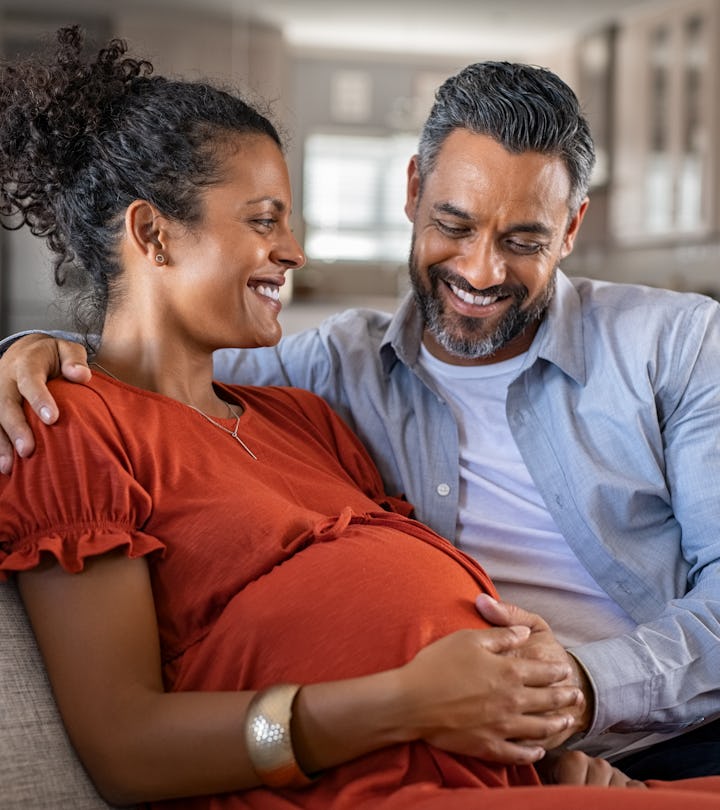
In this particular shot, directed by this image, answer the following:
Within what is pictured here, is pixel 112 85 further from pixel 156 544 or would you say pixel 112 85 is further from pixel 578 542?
pixel 578 542

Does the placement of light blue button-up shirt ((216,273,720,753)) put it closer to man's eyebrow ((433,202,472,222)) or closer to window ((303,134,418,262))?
man's eyebrow ((433,202,472,222))

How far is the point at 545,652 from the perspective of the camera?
4.21ft

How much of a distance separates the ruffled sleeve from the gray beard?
0.72m

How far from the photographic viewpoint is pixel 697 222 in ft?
18.5

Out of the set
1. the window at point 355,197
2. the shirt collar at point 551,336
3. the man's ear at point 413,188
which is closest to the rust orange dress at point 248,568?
the shirt collar at point 551,336

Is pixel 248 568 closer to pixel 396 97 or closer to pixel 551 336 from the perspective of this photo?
pixel 551 336

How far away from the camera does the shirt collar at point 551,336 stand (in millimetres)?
1752

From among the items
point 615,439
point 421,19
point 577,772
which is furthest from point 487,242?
point 421,19

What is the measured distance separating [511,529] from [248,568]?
58 centimetres

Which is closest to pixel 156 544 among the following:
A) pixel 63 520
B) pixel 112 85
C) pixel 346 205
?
pixel 63 520

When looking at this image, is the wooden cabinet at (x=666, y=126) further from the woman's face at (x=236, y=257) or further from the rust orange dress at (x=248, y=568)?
the rust orange dress at (x=248, y=568)

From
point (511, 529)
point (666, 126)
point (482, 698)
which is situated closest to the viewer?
point (482, 698)

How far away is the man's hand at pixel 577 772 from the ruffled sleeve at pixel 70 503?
1.71ft

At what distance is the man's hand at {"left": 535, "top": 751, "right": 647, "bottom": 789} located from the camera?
1293mm
